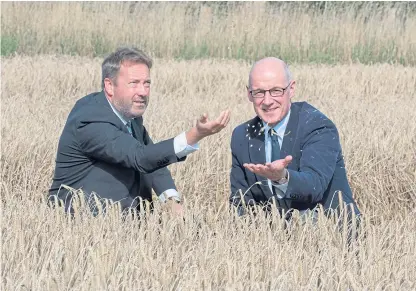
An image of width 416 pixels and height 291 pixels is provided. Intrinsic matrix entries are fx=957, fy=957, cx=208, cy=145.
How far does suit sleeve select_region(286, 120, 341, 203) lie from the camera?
354 cm

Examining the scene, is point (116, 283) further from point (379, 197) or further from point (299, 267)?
point (379, 197)

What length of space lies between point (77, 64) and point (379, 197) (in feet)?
20.0

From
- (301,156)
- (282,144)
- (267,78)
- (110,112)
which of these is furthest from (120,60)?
(301,156)

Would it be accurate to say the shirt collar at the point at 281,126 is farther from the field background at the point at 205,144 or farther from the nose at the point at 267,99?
the field background at the point at 205,144

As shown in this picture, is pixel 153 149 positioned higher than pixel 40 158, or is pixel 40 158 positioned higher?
pixel 153 149

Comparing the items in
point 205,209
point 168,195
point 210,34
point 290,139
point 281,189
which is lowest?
point 205,209

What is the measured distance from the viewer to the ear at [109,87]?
427cm

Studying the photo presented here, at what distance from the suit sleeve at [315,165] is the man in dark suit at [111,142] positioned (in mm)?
662

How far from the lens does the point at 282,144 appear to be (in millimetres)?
3947

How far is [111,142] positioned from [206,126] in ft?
1.91

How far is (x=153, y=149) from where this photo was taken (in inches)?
153

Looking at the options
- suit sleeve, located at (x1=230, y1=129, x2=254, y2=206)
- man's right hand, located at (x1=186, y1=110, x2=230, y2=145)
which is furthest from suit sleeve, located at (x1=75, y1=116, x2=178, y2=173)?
suit sleeve, located at (x1=230, y1=129, x2=254, y2=206)

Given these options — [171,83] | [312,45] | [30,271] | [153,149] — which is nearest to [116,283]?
[30,271]

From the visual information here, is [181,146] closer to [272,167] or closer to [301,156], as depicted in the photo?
[301,156]
